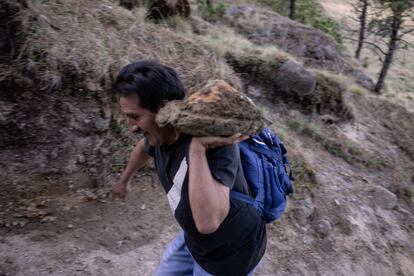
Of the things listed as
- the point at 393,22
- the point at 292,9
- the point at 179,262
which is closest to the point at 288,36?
the point at 393,22

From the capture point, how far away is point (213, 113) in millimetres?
1504

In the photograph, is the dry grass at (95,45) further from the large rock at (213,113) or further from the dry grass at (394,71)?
the dry grass at (394,71)

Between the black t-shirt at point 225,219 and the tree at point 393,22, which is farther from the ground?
the black t-shirt at point 225,219

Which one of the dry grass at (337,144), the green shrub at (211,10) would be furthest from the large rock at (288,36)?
the dry grass at (337,144)

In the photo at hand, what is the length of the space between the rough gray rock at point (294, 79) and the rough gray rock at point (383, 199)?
2109 millimetres

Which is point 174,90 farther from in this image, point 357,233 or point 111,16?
point 357,233

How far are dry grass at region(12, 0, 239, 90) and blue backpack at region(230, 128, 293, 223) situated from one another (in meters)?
1.36

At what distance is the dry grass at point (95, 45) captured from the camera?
3.92 meters

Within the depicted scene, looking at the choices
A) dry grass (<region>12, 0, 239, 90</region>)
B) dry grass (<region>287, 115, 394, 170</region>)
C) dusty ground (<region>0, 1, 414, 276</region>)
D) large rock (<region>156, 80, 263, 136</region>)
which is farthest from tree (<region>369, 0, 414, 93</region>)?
large rock (<region>156, 80, 263, 136</region>)

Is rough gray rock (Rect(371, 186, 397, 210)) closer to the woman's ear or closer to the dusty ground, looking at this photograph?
the dusty ground

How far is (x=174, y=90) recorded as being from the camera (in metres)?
1.71

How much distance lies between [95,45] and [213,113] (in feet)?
10.9

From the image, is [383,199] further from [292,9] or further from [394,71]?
[394,71]

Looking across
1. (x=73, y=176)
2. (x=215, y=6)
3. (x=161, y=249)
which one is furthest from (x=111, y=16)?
(x=215, y=6)
